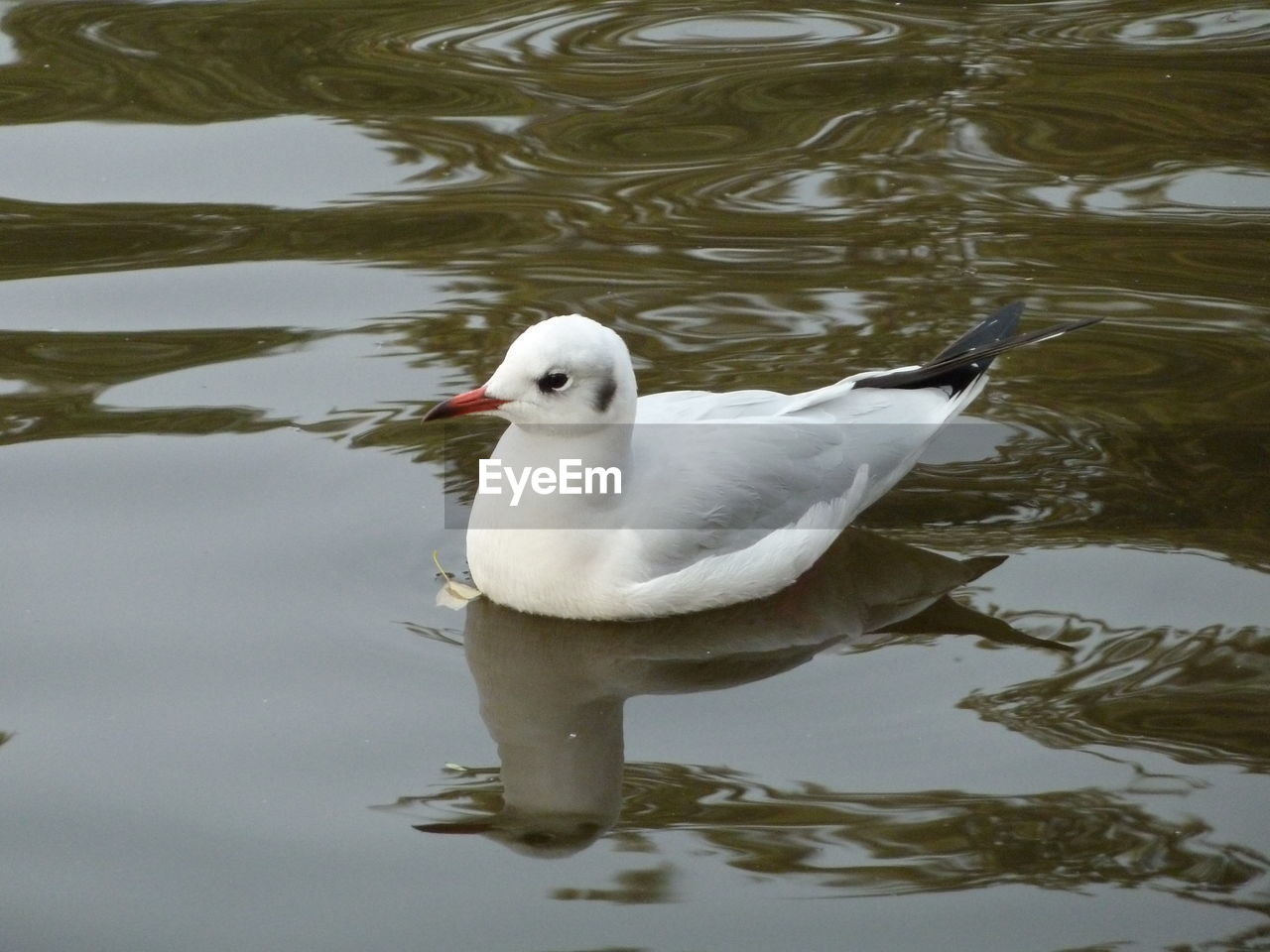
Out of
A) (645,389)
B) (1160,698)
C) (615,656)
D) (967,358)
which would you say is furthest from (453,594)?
(1160,698)

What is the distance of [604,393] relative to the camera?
4.63 m

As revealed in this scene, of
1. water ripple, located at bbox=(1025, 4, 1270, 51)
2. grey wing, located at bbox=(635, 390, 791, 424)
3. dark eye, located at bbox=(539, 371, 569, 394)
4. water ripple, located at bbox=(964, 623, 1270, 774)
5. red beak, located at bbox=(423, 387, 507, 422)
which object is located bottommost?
water ripple, located at bbox=(964, 623, 1270, 774)

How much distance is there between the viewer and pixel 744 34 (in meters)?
8.74

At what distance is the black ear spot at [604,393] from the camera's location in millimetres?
4621

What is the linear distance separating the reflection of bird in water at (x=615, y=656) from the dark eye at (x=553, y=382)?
0.62 m

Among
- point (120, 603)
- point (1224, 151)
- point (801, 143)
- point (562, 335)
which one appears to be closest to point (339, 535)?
point (120, 603)

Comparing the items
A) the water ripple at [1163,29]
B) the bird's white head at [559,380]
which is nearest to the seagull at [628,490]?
the bird's white head at [559,380]

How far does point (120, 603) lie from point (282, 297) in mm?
1990

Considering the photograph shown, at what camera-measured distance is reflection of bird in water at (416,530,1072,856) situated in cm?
409

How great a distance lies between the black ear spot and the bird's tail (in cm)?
93

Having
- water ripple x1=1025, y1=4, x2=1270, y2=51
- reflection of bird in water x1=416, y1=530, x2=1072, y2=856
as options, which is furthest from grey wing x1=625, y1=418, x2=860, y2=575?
water ripple x1=1025, y1=4, x2=1270, y2=51

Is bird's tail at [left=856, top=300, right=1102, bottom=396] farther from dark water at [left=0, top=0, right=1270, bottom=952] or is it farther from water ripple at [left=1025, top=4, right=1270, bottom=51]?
water ripple at [left=1025, top=4, right=1270, bottom=51]

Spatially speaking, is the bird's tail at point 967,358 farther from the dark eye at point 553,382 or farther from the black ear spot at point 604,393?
the dark eye at point 553,382

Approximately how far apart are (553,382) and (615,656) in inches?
28.1
